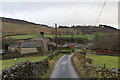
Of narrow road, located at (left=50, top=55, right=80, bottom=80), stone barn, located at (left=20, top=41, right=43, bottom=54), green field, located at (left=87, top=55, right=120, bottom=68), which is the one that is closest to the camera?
narrow road, located at (left=50, top=55, right=80, bottom=80)

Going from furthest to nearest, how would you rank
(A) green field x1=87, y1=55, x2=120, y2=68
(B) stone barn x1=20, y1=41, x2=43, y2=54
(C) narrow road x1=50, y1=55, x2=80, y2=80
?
(B) stone barn x1=20, y1=41, x2=43, y2=54 < (A) green field x1=87, y1=55, x2=120, y2=68 < (C) narrow road x1=50, y1=55, x2=80, y2=80

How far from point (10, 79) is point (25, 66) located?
3469 mm

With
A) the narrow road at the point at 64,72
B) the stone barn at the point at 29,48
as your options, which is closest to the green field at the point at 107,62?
the narrow road at the point at 64,72

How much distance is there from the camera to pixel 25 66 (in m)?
13.7

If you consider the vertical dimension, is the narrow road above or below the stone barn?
below

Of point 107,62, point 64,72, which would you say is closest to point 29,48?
point 107,62

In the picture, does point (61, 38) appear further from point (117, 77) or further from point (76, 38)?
point (117, 77)

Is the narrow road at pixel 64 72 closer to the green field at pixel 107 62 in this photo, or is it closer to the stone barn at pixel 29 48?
the green field at pixel 107 62

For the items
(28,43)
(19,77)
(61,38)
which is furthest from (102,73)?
(61,38)

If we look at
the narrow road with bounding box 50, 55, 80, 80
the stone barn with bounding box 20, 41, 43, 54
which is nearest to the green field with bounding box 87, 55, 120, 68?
the narrow road with bounding box 50, 55, 80, 80

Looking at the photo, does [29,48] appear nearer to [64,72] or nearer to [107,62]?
[107,62]

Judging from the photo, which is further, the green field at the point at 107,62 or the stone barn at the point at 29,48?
the stone barn at the point at 29,48

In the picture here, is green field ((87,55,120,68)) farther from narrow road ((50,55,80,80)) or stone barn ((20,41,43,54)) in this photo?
stone barn ((20,41,43,54))

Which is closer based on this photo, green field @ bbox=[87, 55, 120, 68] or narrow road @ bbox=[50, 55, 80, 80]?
narrow road @ bbox=[50, 55, 80, 80]
